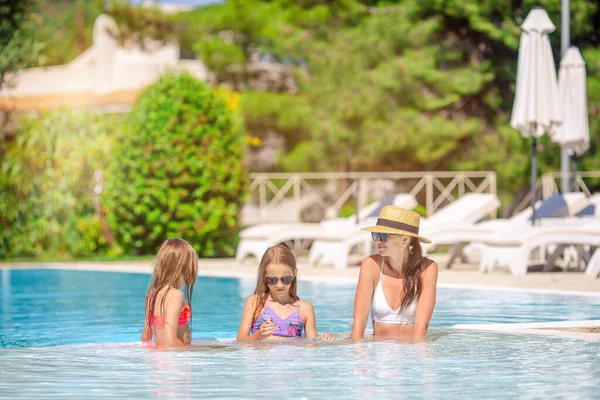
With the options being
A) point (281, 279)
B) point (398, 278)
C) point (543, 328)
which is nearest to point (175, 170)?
point (543, 328)

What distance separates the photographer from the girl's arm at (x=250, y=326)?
7500 millimetres

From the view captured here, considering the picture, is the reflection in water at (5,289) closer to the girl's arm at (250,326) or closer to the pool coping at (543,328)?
the girl's arm at (250,326)

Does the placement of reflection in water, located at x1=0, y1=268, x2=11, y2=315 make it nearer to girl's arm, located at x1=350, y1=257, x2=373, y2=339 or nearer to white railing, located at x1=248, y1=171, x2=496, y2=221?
girl's arm, located at x1=350, y1=257, x2=373, y2=339

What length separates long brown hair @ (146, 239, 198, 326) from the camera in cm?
714

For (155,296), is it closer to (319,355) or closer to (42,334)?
(319,355)

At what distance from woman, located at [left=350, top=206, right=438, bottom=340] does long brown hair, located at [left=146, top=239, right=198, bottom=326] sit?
3.70 feet

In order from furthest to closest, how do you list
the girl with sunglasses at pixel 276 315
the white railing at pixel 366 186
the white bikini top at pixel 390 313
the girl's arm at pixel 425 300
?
the white railing at pixel 366 186 < the girl with sunglasses at pixel 276 315 < the white bikini top at pixel 390 313 < the girl's arm at pixel 425 300

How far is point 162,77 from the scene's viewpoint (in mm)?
19766

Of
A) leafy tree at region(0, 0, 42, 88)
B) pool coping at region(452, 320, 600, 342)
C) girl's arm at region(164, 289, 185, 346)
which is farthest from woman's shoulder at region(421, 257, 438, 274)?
leafy tree at region(0, 0, 42, 88)

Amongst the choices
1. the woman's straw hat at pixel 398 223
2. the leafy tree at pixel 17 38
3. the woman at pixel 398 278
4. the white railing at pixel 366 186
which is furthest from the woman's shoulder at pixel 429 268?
the leafy tree at pixel 17 38

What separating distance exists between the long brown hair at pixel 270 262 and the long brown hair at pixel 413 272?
30.4 inches

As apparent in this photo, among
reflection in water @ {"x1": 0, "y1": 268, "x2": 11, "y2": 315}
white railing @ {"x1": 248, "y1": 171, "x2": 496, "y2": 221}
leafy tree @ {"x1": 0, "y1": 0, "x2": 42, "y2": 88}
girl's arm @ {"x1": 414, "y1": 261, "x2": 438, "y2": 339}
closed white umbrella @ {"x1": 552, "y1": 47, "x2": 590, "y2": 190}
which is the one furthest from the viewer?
white railing @ {"x1": 248, "y1": 171, "x2": 496, "y2": 221}

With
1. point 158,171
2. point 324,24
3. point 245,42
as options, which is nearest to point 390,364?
point 158,171

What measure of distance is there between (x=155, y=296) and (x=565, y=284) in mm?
6833
